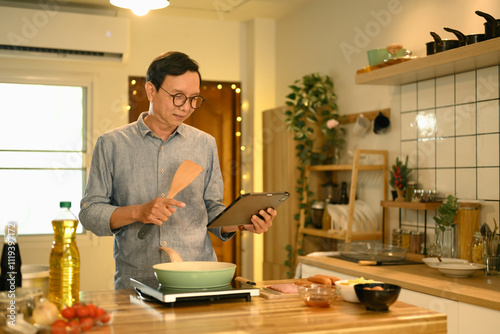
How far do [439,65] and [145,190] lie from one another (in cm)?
157

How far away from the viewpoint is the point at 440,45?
2.63 metres

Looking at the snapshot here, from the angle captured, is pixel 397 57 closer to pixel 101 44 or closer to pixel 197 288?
pixel 197 288

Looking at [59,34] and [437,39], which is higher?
[59,34]

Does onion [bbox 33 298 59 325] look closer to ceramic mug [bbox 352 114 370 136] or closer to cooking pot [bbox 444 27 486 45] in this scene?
cooking pot [bbox 444 27 486 45]

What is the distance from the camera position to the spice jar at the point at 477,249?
8.50ft

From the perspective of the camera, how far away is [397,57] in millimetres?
2986

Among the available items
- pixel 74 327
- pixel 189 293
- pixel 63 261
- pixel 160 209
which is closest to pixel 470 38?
pixel 160 209

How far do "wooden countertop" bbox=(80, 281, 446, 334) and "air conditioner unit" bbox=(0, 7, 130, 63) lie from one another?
3203mm

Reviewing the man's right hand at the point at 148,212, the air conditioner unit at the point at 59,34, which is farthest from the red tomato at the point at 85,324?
the air conditioner unit at the point at 59,34

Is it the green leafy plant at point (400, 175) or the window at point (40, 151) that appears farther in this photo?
the window at point (40, 151)

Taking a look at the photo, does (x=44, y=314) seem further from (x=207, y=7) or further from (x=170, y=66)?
(x=207, y=7)

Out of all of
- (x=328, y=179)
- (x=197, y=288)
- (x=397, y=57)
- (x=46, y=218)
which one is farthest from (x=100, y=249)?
(x=197, y=288)

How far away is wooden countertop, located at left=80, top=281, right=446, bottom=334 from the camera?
1.24 m

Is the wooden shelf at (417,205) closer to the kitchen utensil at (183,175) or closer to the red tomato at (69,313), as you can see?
the kitchen utensil at (183,175)
